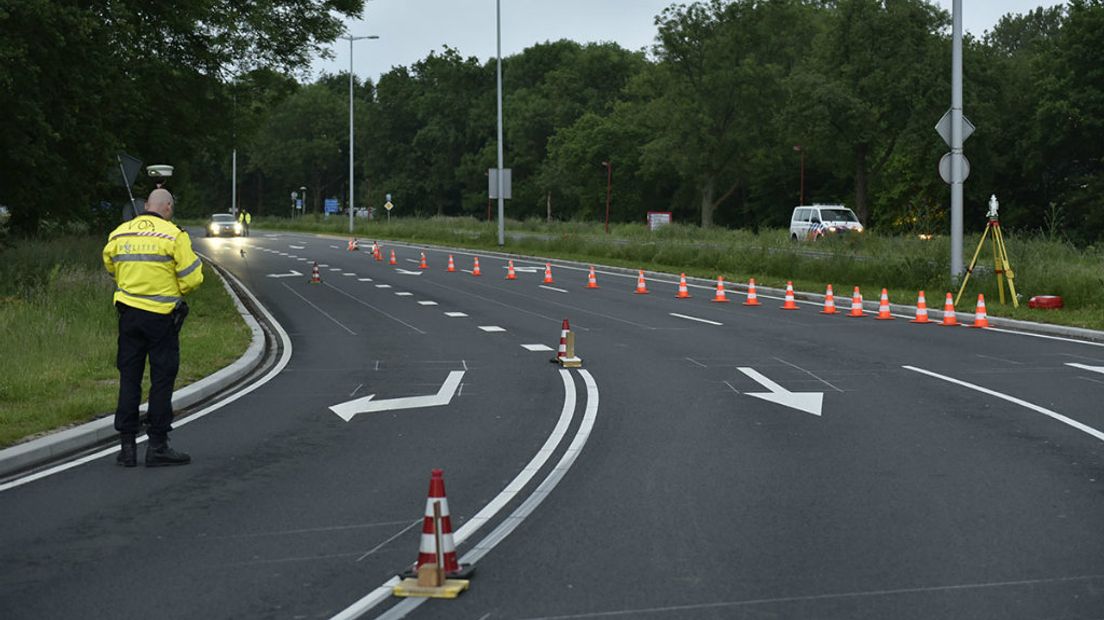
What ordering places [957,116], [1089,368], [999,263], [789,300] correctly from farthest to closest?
1. [789,300]
2. [957,116]
3. [999,263]
4. [1089,368]

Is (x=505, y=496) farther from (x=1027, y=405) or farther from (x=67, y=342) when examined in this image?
(x=67, y=342)

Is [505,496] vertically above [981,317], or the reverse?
[981,317]

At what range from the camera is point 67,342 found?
51.7 ft

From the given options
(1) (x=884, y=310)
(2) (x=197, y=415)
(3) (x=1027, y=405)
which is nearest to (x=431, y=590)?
(2) (x=197, y=415)

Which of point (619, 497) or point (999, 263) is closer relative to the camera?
point (619, 497)

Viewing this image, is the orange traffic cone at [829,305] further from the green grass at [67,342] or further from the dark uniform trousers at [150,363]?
the dark uniform trousers at [150,363]

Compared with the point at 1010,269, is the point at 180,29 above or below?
above

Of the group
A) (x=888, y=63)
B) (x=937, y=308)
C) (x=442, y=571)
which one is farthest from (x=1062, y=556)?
(x=888, y=63)

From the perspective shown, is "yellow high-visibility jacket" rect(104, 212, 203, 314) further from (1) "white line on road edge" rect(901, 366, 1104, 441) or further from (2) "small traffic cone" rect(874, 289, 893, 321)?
(2) "small traffic cone" rect(874, 289, 893, 321)

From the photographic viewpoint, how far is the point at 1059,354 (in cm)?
1680

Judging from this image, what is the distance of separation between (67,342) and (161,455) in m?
7.22

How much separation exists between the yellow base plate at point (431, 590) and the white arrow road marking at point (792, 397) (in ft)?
20.9

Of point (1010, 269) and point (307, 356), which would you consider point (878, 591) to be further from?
point (1010, 269)

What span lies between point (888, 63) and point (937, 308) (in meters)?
55.8
